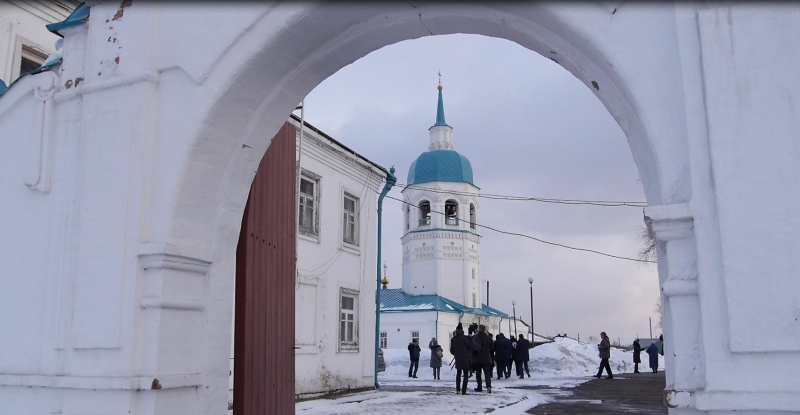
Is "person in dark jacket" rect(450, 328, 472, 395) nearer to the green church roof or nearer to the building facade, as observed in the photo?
the building facade

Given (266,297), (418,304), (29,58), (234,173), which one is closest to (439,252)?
(418,304)

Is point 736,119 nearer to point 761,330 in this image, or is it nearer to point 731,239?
point 731,239

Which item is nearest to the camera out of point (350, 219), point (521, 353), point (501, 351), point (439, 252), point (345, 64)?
point (345, 64)

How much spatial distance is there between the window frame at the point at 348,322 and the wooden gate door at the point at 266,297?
8420 mm

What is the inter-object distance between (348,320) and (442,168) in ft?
88.6

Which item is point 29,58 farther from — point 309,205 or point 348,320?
point 348,320

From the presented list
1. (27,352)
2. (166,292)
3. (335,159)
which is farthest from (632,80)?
(335,159)

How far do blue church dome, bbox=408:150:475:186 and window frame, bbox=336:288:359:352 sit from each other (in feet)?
86.3

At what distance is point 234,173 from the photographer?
448 centimetres

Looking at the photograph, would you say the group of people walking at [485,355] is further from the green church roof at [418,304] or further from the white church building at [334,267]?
the green church roof at [418,304]

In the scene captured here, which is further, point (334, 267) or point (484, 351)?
point (334, 267)

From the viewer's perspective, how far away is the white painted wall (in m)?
2.80

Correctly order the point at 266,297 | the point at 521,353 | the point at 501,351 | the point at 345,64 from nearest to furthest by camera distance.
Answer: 1. the point at 345,64
2. the point at 266,297
3. the point at 501,351
4. the point at 521,353

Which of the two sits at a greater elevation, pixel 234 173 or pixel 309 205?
pixel 309 205
